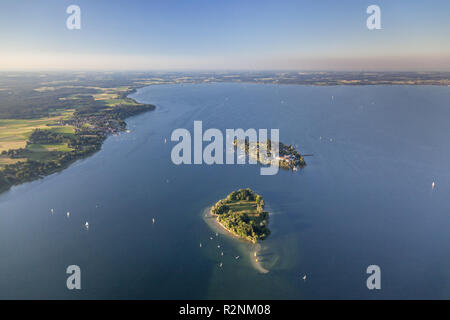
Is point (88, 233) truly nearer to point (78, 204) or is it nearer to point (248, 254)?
point (78, 204)

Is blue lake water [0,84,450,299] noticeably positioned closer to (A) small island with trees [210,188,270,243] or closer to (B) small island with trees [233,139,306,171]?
(A) small island with trees [210,188,270,243]

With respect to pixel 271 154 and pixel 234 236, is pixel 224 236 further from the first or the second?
pixel 271 154

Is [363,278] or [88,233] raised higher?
[88,233]

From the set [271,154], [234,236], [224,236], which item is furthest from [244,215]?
[271,154]

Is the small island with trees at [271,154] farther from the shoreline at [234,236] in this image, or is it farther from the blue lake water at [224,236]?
the shoreline at [234,236]

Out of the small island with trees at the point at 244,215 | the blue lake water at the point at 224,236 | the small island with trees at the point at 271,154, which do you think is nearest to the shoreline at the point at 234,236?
the small island with trees at the point at 244,215

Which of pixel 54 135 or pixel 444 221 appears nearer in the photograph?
pixel 444 221

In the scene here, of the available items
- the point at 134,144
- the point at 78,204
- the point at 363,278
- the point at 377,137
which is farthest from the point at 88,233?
the point at 377,137
